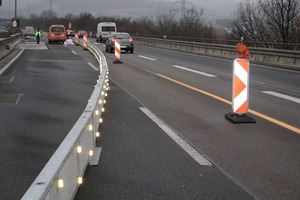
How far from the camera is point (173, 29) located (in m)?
59.1

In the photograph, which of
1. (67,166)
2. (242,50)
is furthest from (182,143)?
Result: (67,166)

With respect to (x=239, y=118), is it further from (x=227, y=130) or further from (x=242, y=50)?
(x=242, y=50)

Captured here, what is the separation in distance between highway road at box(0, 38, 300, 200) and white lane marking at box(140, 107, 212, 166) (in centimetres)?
2

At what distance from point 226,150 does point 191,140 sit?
0.73 m

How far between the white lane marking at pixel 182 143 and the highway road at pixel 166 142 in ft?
0.05

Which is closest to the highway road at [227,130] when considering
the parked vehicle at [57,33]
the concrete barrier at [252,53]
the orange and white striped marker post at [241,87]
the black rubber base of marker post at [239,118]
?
the black rubber base of marker post at [239,118]

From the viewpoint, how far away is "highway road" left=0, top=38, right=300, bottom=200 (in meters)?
4.82

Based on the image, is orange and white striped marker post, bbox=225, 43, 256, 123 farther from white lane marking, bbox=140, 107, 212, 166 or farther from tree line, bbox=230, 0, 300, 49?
tree line, bbox=230, 0, 300, 49

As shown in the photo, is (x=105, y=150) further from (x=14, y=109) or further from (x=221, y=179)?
(x=14, y=109)

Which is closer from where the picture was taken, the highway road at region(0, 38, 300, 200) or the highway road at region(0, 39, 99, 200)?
the highway road at region(0, 38, 300, 200)

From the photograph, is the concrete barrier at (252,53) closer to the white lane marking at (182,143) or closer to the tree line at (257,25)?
the tree line at (257,25)

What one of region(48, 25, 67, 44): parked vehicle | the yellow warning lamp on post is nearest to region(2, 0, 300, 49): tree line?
region(48, 25, 67, 44): parked vehicle

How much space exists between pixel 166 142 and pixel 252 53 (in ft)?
68.5

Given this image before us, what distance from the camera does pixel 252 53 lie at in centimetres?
2641
